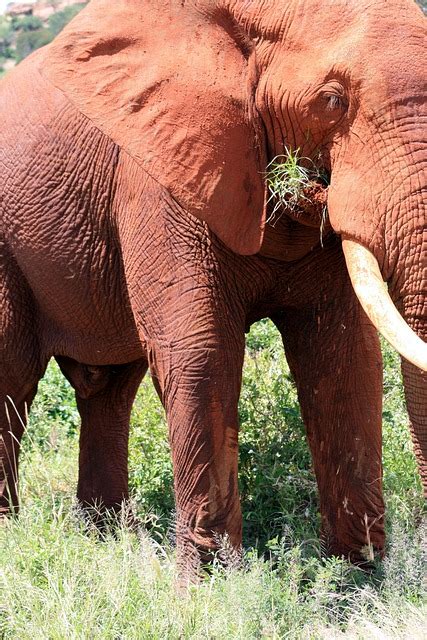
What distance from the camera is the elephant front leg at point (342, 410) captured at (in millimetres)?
5203

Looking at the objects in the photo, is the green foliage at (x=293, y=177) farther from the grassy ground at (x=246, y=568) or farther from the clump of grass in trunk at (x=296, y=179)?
the grassy ground at (x=246, y=568)

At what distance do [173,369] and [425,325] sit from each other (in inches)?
44.9

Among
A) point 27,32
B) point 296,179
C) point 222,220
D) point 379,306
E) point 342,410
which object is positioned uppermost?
point 27,32

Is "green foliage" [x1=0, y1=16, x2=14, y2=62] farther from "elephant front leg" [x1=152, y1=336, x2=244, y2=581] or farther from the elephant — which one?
"elephant front leg" [x1=152, y1=336, x2=244, y2=581]

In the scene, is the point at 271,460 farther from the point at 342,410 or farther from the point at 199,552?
the point at 199,552

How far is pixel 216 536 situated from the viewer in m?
4.99

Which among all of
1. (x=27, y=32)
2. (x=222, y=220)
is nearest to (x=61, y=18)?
(x=27, y=32)

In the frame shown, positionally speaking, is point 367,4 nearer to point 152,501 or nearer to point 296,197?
point 296,197

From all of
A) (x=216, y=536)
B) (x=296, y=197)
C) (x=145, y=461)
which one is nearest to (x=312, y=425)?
(x=216, y=536)

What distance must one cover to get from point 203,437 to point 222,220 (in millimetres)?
815

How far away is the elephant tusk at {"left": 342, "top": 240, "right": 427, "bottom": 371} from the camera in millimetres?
3904

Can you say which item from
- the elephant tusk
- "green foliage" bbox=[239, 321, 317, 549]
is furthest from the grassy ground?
the elephant tusk

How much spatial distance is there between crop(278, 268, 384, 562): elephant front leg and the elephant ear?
0.66 meters

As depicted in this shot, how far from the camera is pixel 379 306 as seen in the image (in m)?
4.08
